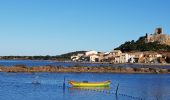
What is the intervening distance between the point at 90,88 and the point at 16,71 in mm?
38450

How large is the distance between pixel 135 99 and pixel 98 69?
58.9m

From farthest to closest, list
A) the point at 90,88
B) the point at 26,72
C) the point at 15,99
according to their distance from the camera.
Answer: the point at 26,72
the point at 90,88
the point at 15,99

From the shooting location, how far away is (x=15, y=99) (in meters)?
44.1

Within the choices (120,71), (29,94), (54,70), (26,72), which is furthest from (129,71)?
(29,94)

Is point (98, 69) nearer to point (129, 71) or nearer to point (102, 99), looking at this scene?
point (129, 71)

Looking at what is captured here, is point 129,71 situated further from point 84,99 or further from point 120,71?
point 84,99

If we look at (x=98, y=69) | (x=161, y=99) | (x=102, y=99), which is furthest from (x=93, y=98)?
(x=98, y=69)

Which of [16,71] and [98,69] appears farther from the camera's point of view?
[98,69]

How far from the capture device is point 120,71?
107 m

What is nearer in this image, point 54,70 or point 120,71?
point 54,70

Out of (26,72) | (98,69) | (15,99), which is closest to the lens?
(15,99)

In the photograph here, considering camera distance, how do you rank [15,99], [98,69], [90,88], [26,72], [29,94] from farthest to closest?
[98,69]
[26,72]
[90,88]
[29,94]
[15,99]

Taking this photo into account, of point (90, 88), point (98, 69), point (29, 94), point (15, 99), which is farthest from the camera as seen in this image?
point (98, 69)

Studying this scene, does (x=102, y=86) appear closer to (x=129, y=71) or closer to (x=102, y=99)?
(x=102, y=99)
